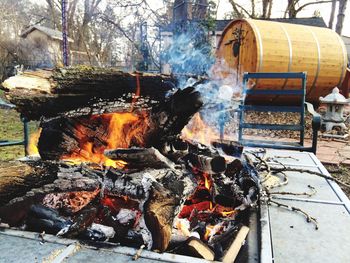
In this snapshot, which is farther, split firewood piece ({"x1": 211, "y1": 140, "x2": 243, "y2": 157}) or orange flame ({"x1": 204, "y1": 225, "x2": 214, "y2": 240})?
split firewood piece ({"x1": 211, "y1": 140, "x2": 243, "y2": 157})

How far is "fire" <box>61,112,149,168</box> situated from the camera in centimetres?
258

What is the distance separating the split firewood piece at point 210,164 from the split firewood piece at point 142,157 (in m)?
0.23

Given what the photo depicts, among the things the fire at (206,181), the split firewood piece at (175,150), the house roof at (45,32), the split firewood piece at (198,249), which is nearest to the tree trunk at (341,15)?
the split firewood piece at (175,150)

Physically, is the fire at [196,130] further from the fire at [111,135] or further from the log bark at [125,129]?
the fire at [111,135]

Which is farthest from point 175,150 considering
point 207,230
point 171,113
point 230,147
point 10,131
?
point 10,131

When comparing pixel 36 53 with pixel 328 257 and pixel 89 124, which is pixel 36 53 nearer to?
pixel 89 124

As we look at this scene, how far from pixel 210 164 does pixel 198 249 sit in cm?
76

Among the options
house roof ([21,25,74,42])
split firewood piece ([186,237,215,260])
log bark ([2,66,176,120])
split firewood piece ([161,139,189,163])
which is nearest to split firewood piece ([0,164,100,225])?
log bark ([2,66,176,120])

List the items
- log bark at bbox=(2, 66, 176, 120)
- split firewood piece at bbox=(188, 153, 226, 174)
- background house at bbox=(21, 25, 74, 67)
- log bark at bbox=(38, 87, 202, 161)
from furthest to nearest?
1. background house at bbox=(21, 25, 74, 67)
2. log bark at bbox=(38, 87, 202, 161)
3. split firewood piece at bbox=(188, 153, 226, 174)
4. log bark at bbox=(2, 66, 176, 120)

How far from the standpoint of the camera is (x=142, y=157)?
214 centimetres

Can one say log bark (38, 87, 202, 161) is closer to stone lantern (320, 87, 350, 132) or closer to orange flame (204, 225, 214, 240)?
orange flame (204, 225, 214, 240)

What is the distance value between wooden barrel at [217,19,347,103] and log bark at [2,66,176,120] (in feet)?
25.4

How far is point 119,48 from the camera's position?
28453 mm

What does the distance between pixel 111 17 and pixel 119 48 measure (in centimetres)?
1207
